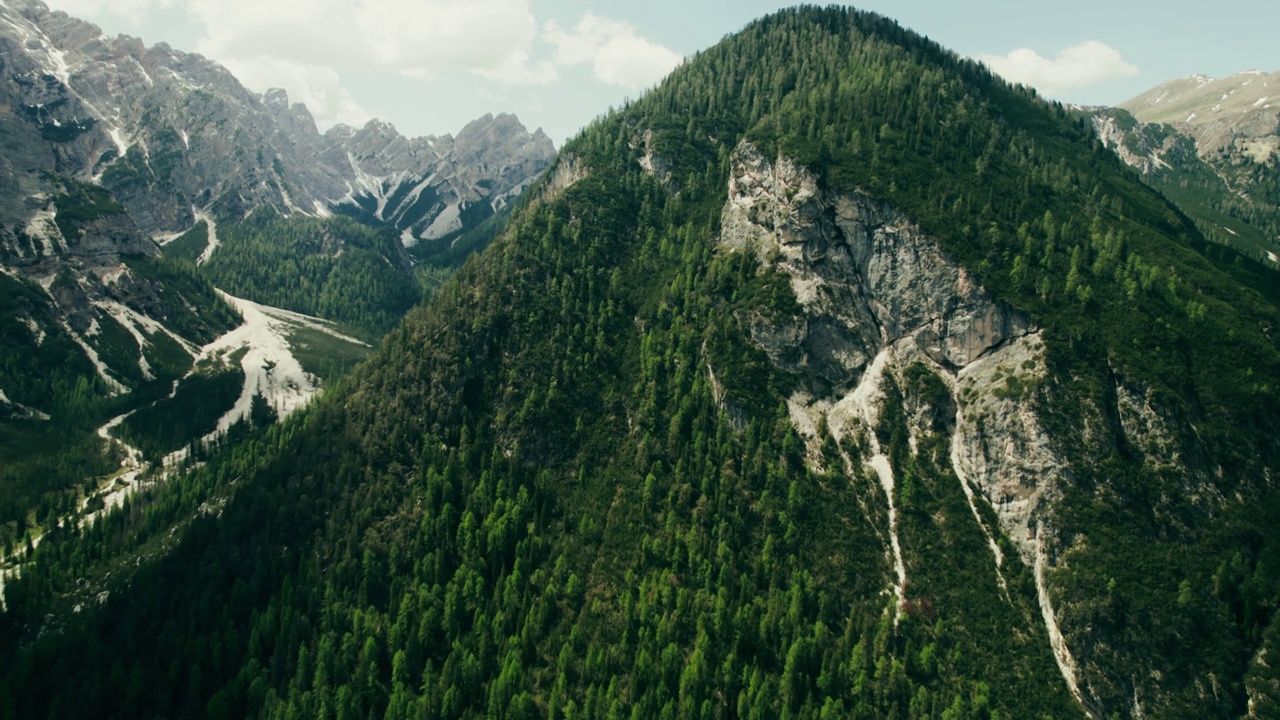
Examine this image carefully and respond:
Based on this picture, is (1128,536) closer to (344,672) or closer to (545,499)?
(545,499)

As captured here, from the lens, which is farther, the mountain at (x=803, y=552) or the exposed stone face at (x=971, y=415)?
the exposed stone face at (x=971, y=415)

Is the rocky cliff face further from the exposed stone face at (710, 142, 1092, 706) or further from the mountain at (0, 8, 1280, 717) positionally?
the mountain at (0, 8, 1280, 717)

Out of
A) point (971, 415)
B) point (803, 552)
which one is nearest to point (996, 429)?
point (971, 415)

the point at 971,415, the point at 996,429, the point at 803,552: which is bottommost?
the point at 803,552

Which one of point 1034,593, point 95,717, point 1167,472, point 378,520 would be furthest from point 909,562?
point 95,717

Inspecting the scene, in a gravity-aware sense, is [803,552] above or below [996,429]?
below

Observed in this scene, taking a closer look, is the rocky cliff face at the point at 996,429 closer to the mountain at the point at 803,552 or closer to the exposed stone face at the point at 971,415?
the exposed stone face at the point at 971,415

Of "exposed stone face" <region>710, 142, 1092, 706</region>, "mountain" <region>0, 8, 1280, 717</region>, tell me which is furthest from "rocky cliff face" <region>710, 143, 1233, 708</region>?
"mountain" <region>0, 8, 1280, 717</region>

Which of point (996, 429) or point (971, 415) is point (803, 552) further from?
point (996, 429)

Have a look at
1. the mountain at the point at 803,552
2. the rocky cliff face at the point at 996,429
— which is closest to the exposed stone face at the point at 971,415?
the rocky cliff face at the point at 996,429

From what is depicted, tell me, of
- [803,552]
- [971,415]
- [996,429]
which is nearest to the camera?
[803,552]

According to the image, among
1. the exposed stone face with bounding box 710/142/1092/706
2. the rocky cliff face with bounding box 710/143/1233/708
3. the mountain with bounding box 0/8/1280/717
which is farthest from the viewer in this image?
the exposed stone face with bounding box 710/142/1092/706
